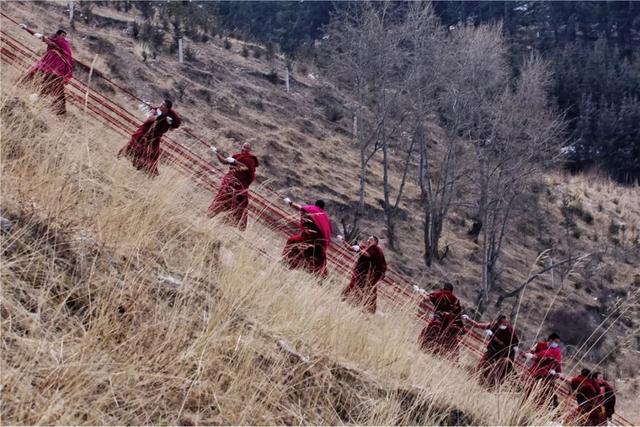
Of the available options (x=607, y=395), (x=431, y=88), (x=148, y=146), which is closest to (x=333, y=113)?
(x=431, y=88)

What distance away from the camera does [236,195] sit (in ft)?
22.1

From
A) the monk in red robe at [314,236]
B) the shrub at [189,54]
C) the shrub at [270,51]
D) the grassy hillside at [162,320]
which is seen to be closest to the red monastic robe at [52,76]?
the grassy hillside at [162,320]

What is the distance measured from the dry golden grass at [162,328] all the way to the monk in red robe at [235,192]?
1.27 m

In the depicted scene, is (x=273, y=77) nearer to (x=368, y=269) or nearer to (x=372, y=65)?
(x=372, y=65)

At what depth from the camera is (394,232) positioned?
27016 mm

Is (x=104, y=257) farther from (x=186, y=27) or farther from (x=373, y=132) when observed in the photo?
(x=186, y=27)

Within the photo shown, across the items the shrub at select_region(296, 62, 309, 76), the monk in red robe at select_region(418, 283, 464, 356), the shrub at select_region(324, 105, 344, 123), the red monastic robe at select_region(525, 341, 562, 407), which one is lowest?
the monk in red robe at select_region(418, 283, 464, 356)

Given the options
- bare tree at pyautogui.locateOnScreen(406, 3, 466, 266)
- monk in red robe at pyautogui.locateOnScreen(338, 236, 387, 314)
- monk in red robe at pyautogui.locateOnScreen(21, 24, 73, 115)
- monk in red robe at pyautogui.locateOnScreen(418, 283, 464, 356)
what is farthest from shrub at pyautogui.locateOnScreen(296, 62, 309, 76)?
monk in red robe at pyautogui.locateOnScreen(338, 236, 387, 314)

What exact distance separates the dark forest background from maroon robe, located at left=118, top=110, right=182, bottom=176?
70.4 ft

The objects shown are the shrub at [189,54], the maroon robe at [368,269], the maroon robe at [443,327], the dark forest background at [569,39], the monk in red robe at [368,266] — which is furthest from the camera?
the dark forest background at [569,39]

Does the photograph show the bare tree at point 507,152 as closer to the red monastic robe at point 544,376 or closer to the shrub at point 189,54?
the shrub at point 189,54

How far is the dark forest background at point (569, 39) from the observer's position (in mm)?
43281

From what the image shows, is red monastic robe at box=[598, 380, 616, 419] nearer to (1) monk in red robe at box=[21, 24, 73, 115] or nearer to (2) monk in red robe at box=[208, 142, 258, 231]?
(2) monk in red robe at box=[208, 142, 258, 231]

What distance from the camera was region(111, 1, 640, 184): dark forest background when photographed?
43.3m
